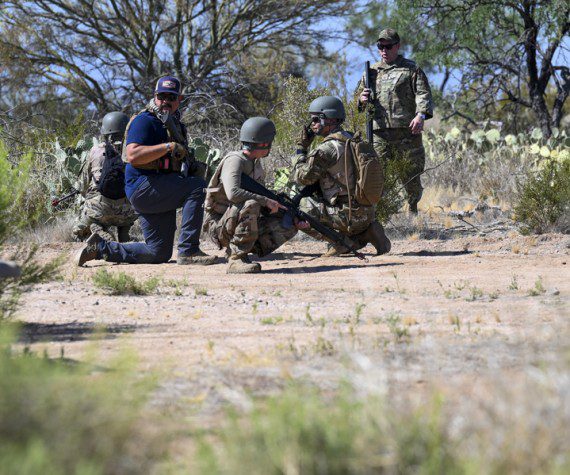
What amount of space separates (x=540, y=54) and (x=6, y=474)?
714 inches

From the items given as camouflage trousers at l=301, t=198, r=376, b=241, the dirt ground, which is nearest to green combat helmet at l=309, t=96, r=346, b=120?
Result: camouflage trousers at l=301, t=198, r=376, b=241

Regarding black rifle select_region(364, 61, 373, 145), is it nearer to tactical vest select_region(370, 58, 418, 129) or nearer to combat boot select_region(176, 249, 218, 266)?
tactical vest select_region(370, 58, 418, 129)

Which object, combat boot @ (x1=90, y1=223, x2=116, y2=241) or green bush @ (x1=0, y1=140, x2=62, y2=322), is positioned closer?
green bush @ (x1=0, y1=140, x2=62, y2=322)

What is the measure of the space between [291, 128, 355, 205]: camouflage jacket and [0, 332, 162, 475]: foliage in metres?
6.22

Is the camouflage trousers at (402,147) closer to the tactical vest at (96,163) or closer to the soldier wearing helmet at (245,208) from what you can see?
the soldier wearing helmet at (245,208)

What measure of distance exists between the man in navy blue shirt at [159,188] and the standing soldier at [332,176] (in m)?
0.97

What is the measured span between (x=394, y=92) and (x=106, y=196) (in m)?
3.39

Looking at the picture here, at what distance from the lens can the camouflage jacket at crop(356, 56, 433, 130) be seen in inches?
433

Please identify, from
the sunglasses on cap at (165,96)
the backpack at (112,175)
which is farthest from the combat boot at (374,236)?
the backpack at (112,175)

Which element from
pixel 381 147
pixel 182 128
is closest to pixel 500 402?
pixel 182 128

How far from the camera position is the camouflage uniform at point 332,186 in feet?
Answer: 28.8

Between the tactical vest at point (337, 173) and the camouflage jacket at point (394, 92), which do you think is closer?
the tactical vest at point (337, 173)

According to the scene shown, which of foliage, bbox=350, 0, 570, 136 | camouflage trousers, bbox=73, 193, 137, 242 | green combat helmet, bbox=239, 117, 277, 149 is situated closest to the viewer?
green combat helmet, bbox=239, 117, 277, 149

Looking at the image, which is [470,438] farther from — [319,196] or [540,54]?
[540,54]
